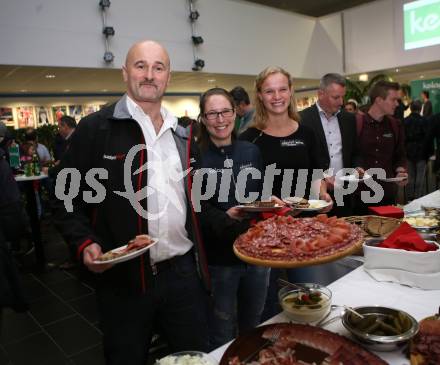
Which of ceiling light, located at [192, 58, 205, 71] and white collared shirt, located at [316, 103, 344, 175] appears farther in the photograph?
ceiling light, located at [192, 58, 205, 71]

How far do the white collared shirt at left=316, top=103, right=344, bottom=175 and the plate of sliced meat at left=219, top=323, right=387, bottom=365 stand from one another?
2152 mm

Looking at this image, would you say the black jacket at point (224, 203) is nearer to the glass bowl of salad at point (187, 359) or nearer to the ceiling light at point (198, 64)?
the glass bowl of salad at point (187, 359)

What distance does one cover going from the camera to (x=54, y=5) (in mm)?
5406

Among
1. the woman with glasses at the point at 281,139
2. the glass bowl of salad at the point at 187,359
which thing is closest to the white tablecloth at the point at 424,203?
the woman with glasses at the point at 281,139

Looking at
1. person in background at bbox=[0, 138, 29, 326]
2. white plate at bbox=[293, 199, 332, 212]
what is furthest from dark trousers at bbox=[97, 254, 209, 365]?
person in background at bbox=[0, 138, 29, 326]

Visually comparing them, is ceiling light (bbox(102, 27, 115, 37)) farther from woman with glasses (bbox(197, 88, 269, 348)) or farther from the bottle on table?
woman with glasses (bbox(197, 88, 269, 348))

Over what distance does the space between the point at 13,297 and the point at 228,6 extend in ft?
23.6

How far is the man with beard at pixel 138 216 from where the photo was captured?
1.48 metres

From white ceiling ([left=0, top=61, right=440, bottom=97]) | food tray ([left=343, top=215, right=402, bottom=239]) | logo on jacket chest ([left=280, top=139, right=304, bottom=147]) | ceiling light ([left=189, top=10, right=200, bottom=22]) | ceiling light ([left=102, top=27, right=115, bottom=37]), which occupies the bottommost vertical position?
food tray ([left=343, top=215, right=402, bottom=239])

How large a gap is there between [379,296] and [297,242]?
1.37 feet

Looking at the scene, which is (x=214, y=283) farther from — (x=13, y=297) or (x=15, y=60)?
(x=15, y=60)

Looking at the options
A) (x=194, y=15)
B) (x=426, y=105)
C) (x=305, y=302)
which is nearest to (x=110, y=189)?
(x=305, y=302)

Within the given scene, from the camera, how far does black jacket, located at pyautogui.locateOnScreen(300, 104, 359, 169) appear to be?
303 centimetres

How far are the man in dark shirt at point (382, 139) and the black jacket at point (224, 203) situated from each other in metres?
1.52
